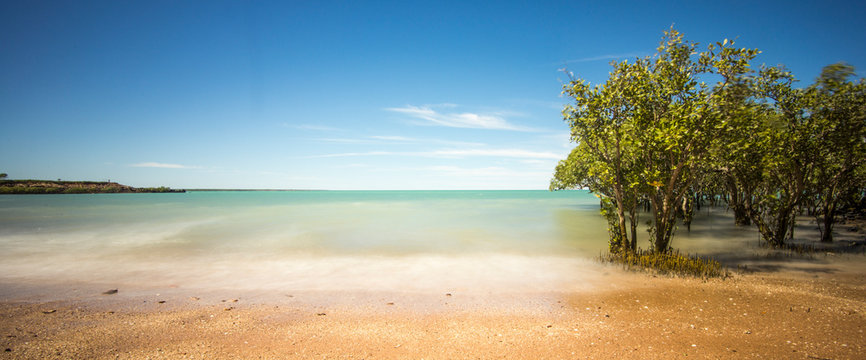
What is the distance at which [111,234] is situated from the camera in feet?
74.7

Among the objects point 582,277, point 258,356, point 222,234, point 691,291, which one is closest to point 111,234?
point 222,234

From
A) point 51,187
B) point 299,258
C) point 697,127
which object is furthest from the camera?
point 51,187

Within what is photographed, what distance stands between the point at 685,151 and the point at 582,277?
4969 mm

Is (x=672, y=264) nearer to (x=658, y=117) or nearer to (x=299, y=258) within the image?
(x=658, y=117)

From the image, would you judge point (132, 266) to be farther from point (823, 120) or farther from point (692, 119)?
point (823, 120)

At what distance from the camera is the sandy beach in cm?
549

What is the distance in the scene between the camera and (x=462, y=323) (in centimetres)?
701

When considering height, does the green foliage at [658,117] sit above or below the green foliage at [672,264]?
above

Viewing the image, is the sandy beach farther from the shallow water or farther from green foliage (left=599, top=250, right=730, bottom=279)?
the shallow water

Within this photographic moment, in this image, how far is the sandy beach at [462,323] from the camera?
18.0 feet

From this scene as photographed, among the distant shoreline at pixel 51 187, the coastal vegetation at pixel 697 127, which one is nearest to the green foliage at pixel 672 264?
the coastal vegetation at pixel 697 127

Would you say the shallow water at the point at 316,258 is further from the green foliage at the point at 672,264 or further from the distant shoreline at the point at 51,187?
the distant shoreline at the point at 51,187

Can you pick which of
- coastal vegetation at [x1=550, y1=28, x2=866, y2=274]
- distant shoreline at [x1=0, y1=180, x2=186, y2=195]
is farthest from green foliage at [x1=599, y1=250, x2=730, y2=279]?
distant shoreline at [x1=0, y1=180, x2=186, y2=195]

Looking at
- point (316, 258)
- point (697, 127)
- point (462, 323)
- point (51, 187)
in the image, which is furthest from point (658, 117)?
point (51, 187)
